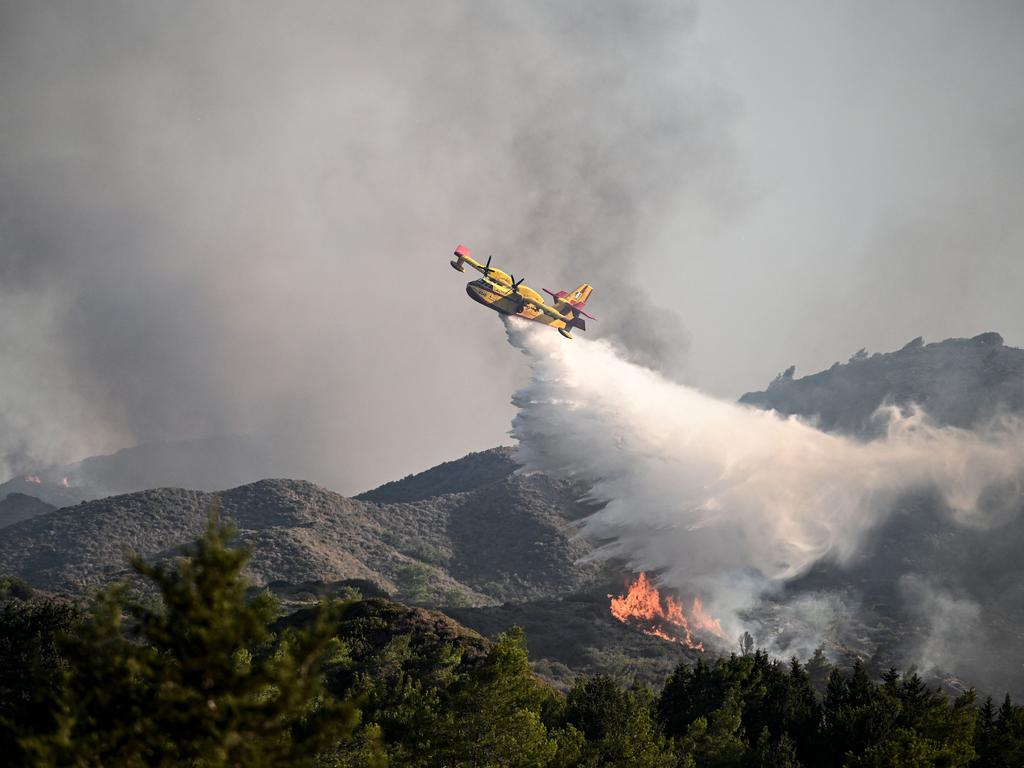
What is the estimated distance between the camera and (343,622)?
276 feet

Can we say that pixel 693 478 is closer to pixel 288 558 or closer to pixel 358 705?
pixel 288 558

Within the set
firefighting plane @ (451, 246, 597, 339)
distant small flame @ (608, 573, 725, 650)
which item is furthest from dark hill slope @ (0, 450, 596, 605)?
firefighting plane @ (451, 246, 597, 339)

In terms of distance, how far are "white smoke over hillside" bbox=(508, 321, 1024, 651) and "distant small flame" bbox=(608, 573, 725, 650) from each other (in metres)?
3.32

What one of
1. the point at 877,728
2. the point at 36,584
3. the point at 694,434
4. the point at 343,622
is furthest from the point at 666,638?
the point at 36,584

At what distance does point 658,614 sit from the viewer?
146 metres

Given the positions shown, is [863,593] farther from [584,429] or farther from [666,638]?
[584,429]

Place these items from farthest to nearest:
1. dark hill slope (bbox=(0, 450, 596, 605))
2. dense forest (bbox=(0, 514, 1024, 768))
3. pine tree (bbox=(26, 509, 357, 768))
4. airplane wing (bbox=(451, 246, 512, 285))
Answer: dark hill slope (bbox=(0, 450, 596, 605))
airplane wing (bbox=(451, 246, 512, 285))
dense forest (bbox=(0, 514, 1024, 768))
pine tree (bbox=(26, 509, 357, 768))

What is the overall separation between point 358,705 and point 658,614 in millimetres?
137588

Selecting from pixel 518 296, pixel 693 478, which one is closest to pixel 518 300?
pixel 518 296

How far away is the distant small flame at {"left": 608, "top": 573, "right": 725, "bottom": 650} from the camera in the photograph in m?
140

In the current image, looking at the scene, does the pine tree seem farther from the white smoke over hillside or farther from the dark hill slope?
the dark hill slope

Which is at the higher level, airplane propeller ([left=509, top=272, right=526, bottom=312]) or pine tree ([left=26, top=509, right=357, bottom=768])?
airplane propeller ([left=509, top=272, right=526, bottom=312])

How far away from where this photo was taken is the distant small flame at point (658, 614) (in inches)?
5502

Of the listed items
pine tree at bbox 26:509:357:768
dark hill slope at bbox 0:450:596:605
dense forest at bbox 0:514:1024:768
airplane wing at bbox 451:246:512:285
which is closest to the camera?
pine tree at bbox 26:509:357:768
